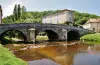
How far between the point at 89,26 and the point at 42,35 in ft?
63.3

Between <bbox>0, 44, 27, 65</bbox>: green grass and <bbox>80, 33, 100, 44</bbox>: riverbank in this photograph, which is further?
<bbox>80, 33, 100, 44</bbox>: riverbank

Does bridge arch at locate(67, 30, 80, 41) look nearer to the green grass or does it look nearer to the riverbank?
the riverbank

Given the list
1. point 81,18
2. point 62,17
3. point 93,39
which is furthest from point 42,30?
point 81,18

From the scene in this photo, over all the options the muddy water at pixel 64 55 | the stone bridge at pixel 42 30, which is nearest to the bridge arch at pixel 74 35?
the stone bridge at pixel 42 30

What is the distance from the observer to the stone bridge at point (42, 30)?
50.7 m

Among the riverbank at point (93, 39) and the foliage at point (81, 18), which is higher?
the foliage at point (81, 18)

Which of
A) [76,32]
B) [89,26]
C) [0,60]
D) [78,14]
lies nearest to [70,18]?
[89,26]

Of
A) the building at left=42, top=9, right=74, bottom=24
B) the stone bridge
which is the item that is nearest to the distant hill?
the building at left=42, top=9, right=74, bottom=24

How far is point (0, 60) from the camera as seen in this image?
16266 millimetres

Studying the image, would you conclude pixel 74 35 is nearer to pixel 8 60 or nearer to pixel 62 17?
pixel 62 17

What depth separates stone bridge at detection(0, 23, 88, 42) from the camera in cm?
5065

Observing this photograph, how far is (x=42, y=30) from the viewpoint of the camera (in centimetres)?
5609

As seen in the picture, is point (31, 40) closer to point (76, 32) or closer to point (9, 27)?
point (9, 27)

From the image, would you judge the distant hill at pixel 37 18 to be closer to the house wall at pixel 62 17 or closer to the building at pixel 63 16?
the house wall at pixel 62 17
